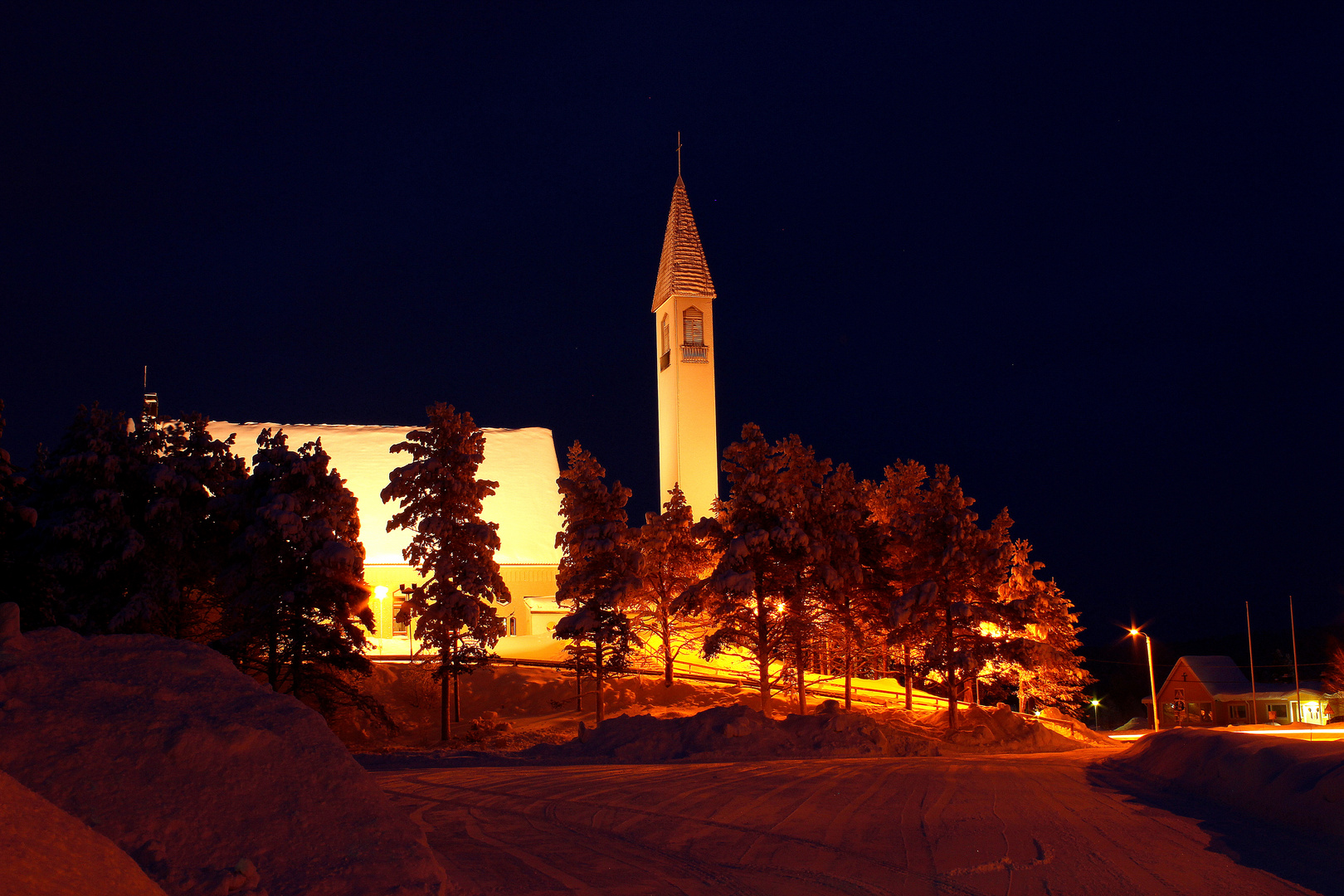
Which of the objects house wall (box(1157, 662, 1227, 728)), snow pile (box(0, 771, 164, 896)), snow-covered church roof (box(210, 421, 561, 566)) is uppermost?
snow-covered church roof (box(210, 421, 561, 566))

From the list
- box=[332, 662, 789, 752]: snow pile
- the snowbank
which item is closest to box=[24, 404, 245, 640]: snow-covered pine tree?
box=[332, 662, 789, 752]: snow pile

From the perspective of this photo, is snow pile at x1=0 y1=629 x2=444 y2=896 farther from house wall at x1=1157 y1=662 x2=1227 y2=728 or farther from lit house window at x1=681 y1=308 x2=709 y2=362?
house wall at x1=1157 y1=662 x2=1227 y2=728

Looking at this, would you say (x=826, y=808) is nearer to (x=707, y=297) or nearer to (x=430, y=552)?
(x=430, y=552)

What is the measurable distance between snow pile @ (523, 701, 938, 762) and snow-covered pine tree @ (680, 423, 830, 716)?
6103 mm

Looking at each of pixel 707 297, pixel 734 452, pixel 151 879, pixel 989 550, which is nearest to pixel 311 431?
pixel 707 297

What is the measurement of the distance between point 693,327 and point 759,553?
81.7 ft

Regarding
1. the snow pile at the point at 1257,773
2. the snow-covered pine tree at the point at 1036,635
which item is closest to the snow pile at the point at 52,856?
the snow pile at the point at 1257,773

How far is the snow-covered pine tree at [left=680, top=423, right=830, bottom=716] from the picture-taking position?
82.7 feet

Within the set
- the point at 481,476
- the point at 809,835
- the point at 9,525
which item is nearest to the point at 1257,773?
the point at 809,835

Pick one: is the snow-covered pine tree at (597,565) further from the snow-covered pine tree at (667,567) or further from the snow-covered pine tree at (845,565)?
the snow-covered pine tree at (845,565)

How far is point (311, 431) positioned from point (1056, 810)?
3772cm

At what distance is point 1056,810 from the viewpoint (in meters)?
10.4

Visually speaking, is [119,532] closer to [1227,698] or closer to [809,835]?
[809,835]

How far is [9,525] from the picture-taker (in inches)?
789
